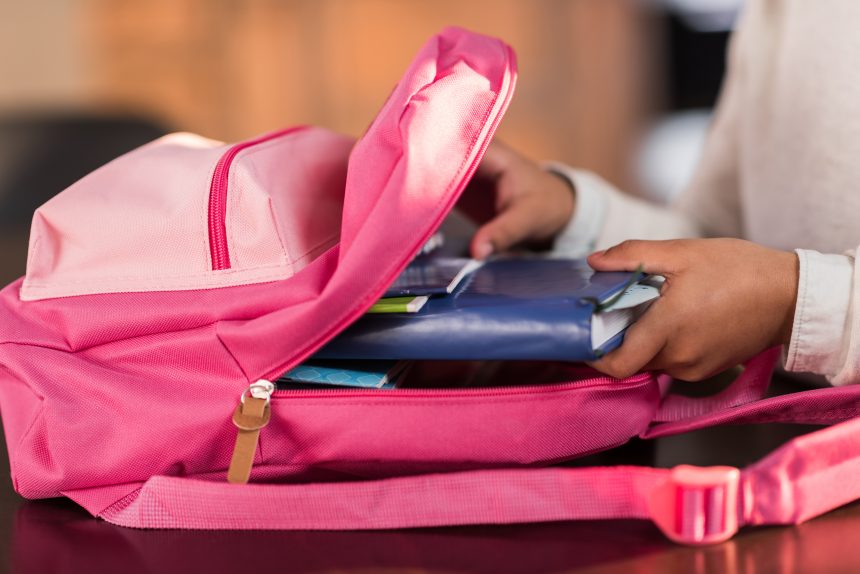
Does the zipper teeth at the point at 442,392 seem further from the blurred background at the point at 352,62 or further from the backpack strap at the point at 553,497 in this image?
the blurred background at the point at 352,62

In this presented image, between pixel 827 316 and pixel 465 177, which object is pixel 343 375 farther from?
pixel 827 316

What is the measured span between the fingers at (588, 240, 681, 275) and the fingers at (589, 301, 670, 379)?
0.02 metres

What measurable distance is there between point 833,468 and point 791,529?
0.04 m

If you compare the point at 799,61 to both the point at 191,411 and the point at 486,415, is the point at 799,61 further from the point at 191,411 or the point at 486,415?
the point at 191,411

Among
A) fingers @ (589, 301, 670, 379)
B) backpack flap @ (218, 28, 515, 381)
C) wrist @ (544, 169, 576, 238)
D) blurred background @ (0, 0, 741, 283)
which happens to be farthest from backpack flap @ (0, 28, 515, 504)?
Result: blurred background @ (0, 0, 741, 283)

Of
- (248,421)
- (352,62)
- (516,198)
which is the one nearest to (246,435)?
(248,421)

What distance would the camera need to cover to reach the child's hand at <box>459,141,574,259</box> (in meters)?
0.72

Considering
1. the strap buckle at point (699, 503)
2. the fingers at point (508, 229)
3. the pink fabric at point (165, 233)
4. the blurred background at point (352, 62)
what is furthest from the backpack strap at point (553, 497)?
the blurred background at point (352, 62)

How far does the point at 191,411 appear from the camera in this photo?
484 millimetres

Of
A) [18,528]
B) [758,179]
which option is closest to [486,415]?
[18,528]

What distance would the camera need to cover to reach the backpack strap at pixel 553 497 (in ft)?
1.40

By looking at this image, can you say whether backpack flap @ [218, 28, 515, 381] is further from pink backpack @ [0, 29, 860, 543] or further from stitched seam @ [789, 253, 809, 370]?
stitched seam @ [789, 253, 809, 370]

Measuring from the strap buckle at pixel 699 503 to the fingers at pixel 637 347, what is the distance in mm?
68

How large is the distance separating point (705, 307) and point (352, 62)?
2.91 meters
